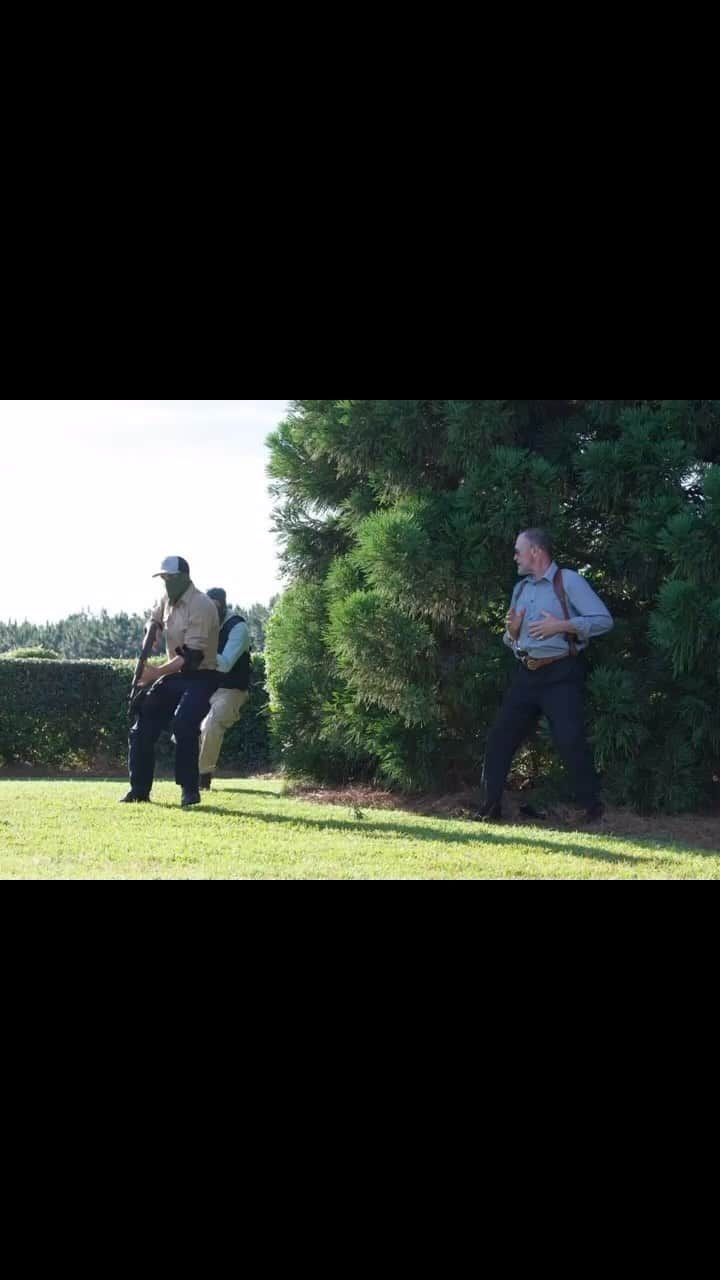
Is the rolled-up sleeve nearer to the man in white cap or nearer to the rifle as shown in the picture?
the man in white cap

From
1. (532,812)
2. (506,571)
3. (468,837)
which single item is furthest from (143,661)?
(468,837)

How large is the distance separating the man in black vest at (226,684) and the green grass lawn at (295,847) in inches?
80.2

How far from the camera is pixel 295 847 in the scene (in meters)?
7.14

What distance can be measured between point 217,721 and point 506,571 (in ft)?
12.7

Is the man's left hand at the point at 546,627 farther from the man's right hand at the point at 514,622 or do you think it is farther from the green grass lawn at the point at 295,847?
the green grass lawn at the point at 295,847

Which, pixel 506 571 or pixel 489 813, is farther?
pixel 506 571

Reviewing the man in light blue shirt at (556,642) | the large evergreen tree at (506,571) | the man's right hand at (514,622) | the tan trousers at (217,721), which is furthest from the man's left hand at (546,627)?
the tan trousers at (217,721)

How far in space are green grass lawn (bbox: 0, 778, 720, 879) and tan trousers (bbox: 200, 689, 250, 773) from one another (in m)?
2.02

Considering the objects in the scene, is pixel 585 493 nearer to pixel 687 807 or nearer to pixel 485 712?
pixel 485 712

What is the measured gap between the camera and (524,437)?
9.64 m

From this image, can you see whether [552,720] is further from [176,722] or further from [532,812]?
[176,722]
